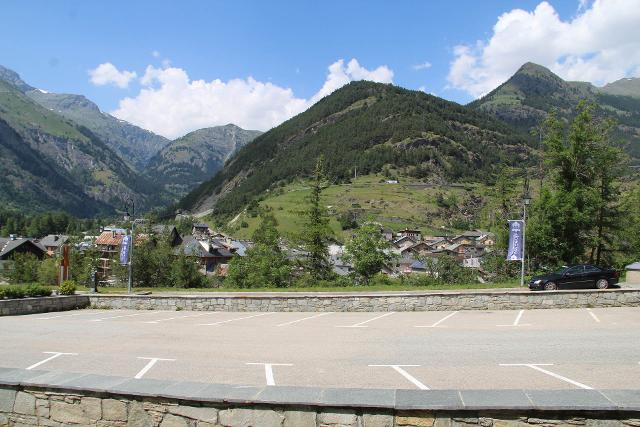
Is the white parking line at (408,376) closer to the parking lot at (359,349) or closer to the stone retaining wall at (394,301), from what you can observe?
the parking lot at (359,349)

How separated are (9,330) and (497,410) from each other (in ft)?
58.2

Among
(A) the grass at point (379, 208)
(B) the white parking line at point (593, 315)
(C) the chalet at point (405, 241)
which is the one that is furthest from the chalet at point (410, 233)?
(B) the white parking line at point (593, 315)

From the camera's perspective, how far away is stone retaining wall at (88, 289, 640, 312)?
21.4 meters

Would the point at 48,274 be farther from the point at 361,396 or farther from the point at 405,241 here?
the point at 405,241

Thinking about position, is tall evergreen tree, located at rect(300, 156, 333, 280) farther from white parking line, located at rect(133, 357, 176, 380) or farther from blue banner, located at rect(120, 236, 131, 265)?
white parking line, located at rect(133, 357, 176, 380)

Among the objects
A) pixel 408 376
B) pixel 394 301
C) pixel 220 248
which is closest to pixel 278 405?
pixel 408 376

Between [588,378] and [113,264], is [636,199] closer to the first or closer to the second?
[588,378]

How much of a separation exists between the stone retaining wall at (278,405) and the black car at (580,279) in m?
23.1

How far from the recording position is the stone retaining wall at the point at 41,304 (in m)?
23.7

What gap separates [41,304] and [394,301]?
56.4 ft

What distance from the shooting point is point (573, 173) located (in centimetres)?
3753

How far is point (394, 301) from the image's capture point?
2303 centimetres

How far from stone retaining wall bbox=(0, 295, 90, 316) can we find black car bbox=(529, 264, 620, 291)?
2433 cm

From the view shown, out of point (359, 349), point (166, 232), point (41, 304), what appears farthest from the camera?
point (166, 232)
